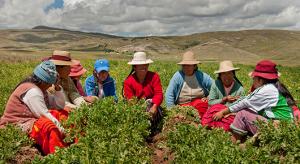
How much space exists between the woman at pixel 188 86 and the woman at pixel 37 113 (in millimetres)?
3439

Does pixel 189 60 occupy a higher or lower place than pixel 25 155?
higher

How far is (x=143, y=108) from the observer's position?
692 centimetres

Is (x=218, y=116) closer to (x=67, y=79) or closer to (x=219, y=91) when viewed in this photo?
(x=219, y=91)

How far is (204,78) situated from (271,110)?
8.83ft

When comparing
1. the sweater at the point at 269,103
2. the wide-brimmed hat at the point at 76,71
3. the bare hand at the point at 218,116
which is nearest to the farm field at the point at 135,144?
the sweater at the point at 269,103

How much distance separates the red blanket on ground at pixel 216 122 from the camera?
743cm

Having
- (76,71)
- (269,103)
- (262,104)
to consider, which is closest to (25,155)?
(76,71)

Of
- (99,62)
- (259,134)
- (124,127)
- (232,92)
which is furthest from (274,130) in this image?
(99,62)

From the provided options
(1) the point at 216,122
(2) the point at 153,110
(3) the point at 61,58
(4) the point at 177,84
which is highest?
(3) the point at 61,58

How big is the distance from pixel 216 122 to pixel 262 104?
3.80ft

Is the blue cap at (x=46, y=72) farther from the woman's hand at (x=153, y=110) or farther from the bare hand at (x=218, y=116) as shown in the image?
the bare hand at (x=218, y=116)

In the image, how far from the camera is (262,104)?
21.8ft

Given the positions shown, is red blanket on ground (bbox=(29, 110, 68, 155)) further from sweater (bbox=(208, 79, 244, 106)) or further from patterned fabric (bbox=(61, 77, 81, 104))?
sweater (bbox=(208, 79, 244, 106))

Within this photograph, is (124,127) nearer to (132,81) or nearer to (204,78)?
(132,81)
